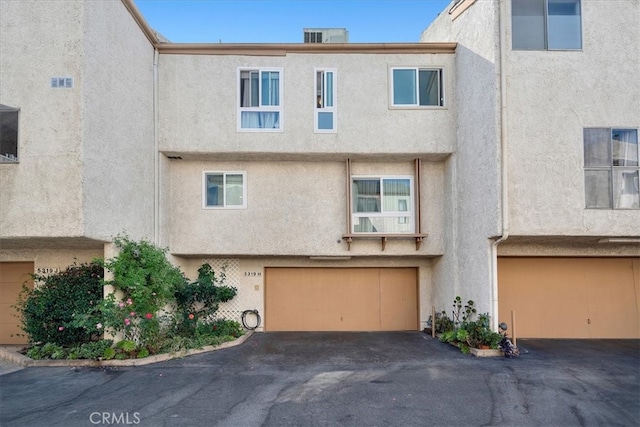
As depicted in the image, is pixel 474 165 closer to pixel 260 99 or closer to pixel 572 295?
pixel 572 295

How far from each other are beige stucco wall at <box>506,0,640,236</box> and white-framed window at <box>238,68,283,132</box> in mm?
5814

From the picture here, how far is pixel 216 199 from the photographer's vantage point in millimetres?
11086

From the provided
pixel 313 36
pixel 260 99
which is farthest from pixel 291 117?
pixel 313 36

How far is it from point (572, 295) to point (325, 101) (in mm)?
8863

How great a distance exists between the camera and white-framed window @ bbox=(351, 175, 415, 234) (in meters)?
Result: 11.0

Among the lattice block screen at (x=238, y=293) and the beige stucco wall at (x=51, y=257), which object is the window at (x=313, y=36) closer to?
the lattice block screen at (x=238, y=293)

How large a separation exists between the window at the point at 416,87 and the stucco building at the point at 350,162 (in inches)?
1.5

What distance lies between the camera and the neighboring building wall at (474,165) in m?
8.94

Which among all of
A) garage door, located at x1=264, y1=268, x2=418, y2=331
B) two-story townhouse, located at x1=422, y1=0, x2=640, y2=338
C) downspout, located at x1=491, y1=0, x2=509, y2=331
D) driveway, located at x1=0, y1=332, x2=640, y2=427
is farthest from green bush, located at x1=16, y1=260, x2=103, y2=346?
two-story townhouse, located at x1=422, y1=0, x2=640, y2=338

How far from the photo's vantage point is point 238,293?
1167cm

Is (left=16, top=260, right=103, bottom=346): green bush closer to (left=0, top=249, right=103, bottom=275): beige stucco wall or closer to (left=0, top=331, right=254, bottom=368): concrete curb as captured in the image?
(left=0, top=331, right=254, bottom=368): concrete curb

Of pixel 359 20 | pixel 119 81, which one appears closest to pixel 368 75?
pixel 359 20

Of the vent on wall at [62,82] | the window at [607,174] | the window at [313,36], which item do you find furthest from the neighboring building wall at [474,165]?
the vent on wall at [62,82]

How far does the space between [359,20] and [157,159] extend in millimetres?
7734
